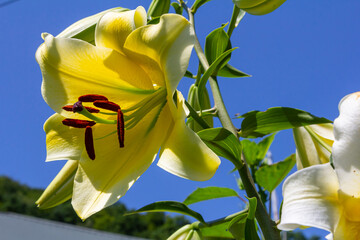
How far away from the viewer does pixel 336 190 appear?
1.29 ft

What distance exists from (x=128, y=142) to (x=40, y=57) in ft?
0.46

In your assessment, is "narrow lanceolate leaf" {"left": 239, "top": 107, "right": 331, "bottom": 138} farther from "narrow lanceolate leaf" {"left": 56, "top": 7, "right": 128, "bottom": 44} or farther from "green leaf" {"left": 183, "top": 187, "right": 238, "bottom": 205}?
"narrow lanceolate leaf" {"left": 56, "top": 7, "right": 128, "bottom": 44}

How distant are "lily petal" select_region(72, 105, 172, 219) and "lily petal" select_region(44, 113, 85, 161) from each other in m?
0.02

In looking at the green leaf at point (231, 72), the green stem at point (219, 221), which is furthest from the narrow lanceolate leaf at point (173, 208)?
the green leaf at point (231, 72)

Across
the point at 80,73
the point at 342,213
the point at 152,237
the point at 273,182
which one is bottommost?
the point at 152,237

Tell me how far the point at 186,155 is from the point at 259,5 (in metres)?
0.28

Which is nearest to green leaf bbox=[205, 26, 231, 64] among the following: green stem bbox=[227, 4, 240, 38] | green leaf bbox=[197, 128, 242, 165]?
green stem bbox=[227, 4, 240, 38]

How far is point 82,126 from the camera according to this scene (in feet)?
1.61

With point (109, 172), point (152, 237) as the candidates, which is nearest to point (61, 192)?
point (109, 172)

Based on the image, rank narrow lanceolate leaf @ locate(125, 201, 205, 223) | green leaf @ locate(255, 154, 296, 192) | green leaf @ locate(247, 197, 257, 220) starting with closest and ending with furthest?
green leaf @ locate(247, 197, 257, 220) → narrow lanceolate leaf @ locate(125, 201, 205, 223) → green leaf @ locate(255, 154, 296, 192)

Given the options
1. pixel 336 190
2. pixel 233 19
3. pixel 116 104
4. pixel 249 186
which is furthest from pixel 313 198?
pixel 233 19

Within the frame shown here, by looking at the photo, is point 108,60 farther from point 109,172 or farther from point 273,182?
point 273,182

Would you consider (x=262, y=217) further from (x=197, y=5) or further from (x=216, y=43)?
(x=197, y=5)

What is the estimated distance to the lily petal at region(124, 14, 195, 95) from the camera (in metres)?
0.42
